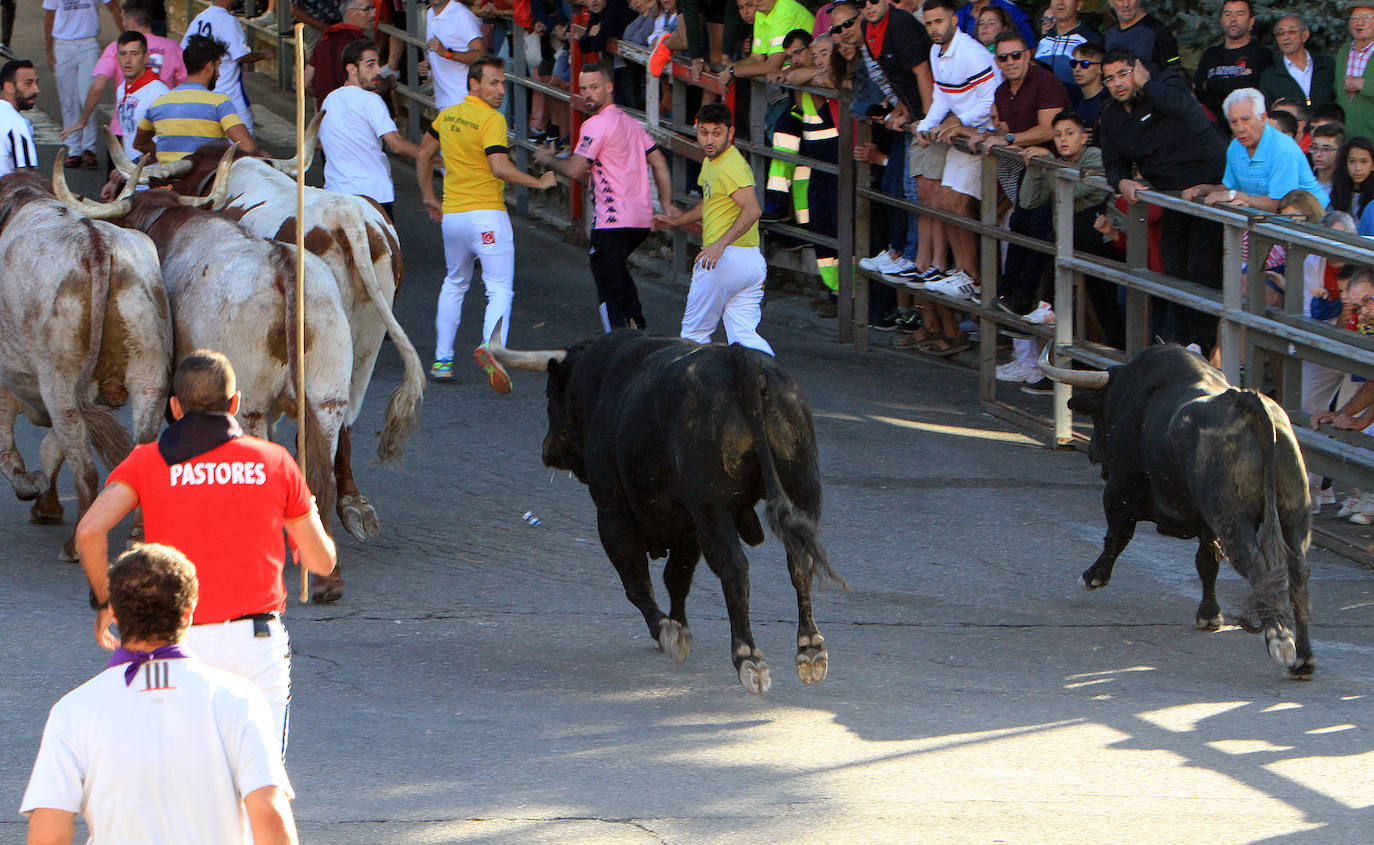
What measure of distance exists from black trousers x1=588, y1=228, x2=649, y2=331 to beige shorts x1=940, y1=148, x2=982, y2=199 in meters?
2.12

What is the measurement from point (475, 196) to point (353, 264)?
2970 millimetres

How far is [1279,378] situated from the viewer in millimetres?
8867

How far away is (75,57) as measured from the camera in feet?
57.9

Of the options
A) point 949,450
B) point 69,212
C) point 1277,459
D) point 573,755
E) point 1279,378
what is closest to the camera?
point 573,755

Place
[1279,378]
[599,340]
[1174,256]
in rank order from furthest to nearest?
[1174,256]
[1279,378]
[599,340]

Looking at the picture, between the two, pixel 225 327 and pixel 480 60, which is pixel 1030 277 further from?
pixel 225 327

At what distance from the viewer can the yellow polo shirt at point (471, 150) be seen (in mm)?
11234

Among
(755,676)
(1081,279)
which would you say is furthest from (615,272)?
(755,676)

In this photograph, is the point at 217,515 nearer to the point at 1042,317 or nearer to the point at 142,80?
the point at 1042,317

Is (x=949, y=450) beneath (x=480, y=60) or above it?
beneath

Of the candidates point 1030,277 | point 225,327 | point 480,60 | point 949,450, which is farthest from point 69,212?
point 1030,277

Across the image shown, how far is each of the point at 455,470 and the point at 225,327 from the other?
230 cm

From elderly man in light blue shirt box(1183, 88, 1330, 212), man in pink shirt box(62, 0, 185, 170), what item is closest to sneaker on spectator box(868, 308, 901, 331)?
elderly man in light blue shirt box(1183, 88, 1330, 212)

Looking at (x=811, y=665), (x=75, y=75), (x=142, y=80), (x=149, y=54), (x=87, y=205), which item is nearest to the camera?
(x=811, y=665)
